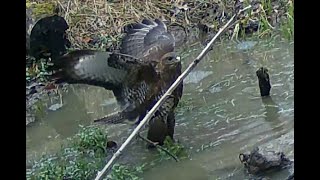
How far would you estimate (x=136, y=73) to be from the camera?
3.13m

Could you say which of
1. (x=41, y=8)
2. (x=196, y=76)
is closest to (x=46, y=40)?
(x=196, y=76)

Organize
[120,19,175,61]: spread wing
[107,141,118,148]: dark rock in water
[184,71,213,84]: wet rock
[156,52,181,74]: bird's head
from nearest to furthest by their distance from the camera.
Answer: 1. [156,52,181,74]: bird's head
2. [120,19,175,61]: spread wing
3. [107,141,118,148]: dark rock in water
4. [184,71,213,84]: wet rock

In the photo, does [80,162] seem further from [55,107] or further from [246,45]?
[246,45]

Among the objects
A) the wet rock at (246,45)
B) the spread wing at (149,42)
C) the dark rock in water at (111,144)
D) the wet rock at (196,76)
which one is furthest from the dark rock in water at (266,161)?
the wet rock at (246,45)

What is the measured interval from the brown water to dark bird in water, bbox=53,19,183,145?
313mm

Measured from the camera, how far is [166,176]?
315 cm

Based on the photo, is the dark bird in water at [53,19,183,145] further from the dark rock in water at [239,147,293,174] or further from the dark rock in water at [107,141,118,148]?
the dark rock in water at [239,147,293,174]

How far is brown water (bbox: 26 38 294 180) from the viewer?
3.22 meters

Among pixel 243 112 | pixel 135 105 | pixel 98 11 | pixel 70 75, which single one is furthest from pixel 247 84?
pixel 98 11

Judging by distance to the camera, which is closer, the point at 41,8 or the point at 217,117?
the point at 217,117

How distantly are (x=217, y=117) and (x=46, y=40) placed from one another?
2.29 m

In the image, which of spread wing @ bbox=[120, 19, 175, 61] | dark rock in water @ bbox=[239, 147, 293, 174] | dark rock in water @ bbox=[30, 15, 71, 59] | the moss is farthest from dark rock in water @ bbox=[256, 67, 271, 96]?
the moss

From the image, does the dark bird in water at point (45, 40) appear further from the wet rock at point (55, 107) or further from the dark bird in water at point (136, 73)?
the dark bird in water at point (136, 73)
